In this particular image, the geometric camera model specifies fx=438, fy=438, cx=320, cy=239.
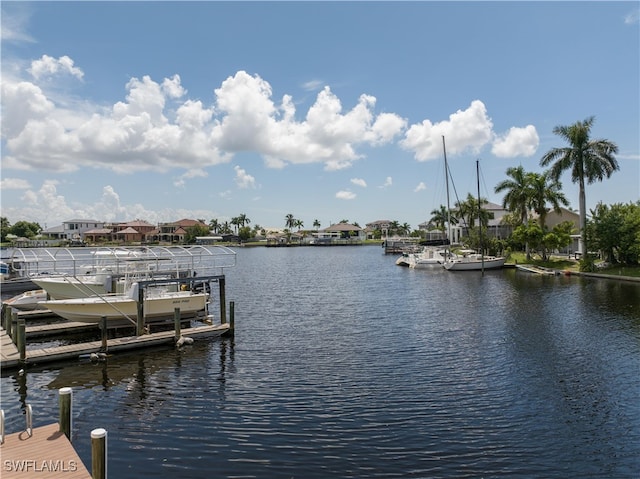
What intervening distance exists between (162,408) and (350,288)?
1488 inches

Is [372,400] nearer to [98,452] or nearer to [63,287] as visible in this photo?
[98,452]

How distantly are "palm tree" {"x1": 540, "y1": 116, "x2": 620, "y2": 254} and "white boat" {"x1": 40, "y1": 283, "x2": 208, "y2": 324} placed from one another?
54.8 meters

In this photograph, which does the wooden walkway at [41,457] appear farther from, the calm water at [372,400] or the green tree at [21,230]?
the green tree at [21,230]

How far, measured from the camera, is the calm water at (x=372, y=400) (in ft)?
42.7

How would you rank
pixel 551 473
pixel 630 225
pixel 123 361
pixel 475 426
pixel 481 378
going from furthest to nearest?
pixel 630 225 → pixel 123 361 → pixel 481 378 → pixel 475 426 → pixel 551 473

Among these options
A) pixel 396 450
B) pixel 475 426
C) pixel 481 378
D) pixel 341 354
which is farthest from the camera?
pixel 341 354

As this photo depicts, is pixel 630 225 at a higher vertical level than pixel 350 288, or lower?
higher

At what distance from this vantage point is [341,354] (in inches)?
950

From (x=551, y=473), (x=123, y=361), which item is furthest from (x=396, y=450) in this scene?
(x=123, y=361)

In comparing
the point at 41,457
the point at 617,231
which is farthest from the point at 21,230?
the point at 41,457

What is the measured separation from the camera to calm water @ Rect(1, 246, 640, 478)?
512 inches

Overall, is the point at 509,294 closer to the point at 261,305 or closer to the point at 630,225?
the point at 630,225

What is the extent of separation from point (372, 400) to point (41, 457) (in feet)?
36.7

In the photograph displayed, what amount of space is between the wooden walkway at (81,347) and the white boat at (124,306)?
316 cm
